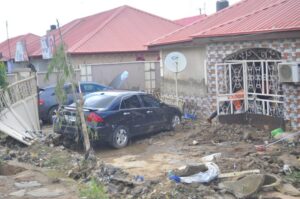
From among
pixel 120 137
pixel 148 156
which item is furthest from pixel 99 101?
pixel 148 156

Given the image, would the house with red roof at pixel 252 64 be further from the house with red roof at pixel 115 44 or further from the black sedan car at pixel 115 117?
the house with red roof at pixel 115 44

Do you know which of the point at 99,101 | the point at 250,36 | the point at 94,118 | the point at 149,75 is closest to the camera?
the point at 94,118

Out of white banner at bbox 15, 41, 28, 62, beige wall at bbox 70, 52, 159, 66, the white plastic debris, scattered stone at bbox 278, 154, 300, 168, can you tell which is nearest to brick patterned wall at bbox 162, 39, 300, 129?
scattered stone at bbox 278, 154, 300, 168

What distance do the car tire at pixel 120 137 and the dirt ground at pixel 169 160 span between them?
17 cm

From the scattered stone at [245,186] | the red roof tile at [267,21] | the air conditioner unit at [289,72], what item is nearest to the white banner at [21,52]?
the red roof tile at [267,21]

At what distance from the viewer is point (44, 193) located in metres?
6.70

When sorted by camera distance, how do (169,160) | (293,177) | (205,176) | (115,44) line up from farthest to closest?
(115,44), (169,160), (293,177), (205,176)

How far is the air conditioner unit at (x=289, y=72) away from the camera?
11.1 metres

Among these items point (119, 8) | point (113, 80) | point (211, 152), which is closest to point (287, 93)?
point (211, 152)

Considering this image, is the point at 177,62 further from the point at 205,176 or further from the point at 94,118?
the point at 205,176

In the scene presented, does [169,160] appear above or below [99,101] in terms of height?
below

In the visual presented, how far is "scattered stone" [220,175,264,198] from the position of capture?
7.20 m

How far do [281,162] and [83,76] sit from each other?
13601 millimetres

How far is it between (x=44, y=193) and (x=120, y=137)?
490 centimetres
